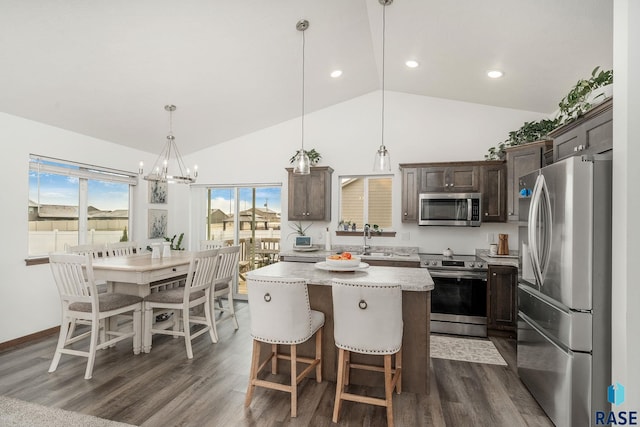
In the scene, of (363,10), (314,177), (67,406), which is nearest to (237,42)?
(363,10)

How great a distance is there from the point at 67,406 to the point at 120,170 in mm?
3372

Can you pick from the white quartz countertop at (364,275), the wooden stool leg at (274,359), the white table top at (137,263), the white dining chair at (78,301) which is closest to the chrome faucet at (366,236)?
the white quartz countertop at (364,275)

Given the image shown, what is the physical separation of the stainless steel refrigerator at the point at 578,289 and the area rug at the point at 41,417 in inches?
110

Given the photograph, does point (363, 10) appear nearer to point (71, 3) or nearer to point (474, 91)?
point (474, 91)

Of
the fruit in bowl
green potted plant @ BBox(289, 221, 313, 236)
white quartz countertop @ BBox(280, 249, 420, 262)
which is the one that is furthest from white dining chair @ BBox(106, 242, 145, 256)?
the fruit in bowl

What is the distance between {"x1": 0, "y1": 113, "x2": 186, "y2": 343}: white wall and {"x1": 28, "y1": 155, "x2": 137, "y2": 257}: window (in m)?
0.15

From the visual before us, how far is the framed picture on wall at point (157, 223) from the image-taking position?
17.9 ft

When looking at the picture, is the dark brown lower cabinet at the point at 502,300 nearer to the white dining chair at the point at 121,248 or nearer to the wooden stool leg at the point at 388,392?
the wooden stool leg at the point at 388,392

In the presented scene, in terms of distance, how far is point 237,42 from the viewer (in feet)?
10.3

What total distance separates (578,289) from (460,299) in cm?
207

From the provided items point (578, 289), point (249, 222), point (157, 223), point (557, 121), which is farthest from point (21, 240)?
point (557, 121)

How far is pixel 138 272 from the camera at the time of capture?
3260 millimetres

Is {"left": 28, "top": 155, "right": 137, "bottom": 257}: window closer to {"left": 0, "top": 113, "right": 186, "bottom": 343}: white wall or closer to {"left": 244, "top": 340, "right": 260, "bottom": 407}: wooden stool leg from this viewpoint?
{"left": 0, "top": 113, "right": 186, "bottom": 343}: white wall

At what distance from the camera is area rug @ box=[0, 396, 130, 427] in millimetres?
2197
